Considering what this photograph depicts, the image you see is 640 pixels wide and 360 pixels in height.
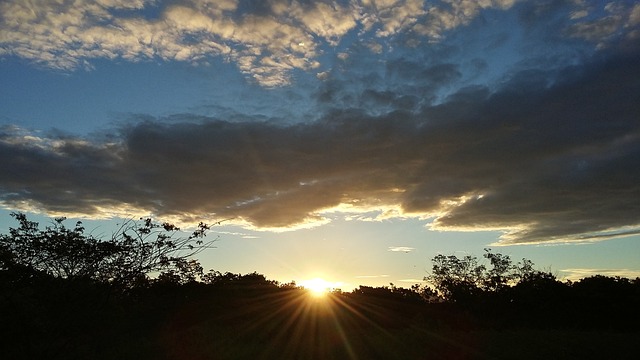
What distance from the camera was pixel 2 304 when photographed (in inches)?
373

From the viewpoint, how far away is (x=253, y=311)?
1259 inches

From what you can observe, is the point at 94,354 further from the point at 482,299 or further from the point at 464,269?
the point at 464,269

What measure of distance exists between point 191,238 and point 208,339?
9651 millimetres

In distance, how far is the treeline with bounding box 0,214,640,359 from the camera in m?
11.2

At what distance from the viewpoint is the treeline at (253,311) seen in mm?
11242

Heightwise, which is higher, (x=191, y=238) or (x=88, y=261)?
(x=191, y=238)

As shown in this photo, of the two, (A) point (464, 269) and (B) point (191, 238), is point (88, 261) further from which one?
(A) point (464, 269)

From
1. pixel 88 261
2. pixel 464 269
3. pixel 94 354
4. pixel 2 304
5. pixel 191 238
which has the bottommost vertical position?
pixel 94 354

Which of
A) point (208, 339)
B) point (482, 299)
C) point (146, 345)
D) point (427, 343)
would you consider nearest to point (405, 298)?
point (482, 299)

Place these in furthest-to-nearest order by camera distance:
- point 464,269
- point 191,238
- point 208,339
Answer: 1. point 464,269
2. point 208,339
3. point 191,238

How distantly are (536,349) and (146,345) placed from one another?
53.8 ft

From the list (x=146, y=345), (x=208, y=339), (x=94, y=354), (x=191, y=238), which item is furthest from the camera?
(x=208, y=339)

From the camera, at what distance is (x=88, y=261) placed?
12.1 meters

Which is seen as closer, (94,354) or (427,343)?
(94,354)
